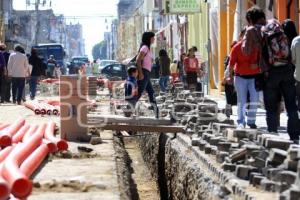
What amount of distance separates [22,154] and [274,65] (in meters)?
3.52

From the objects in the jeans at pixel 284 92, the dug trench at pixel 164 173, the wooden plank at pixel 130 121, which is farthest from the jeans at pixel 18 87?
the jeans at pixel 284 92

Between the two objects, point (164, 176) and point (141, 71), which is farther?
point (141, 71)

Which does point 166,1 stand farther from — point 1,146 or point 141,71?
point 1,146

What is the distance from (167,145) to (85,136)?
1.31 meters

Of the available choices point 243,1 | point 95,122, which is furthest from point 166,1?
point 95,122

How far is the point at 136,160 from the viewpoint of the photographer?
14.2 metres

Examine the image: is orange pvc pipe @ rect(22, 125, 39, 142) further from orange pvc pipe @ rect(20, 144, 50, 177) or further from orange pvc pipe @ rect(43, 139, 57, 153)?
orange pvc pipe @ rect(20, 144, 50, 177)

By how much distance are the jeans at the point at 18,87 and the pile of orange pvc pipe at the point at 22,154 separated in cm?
885

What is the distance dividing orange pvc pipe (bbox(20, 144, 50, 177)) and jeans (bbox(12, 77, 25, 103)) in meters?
11.7

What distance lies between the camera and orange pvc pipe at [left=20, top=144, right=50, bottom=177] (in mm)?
6764

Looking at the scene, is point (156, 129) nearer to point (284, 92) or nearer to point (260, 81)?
point (260, 81)

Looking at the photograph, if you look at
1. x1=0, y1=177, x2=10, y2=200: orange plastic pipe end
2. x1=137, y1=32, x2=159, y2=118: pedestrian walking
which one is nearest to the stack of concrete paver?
x1=0, y1=177, x2=10, y2=200: orange plastic pipe end

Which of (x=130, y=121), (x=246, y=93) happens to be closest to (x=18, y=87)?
(x=130, y=121)

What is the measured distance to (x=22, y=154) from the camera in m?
7.36
